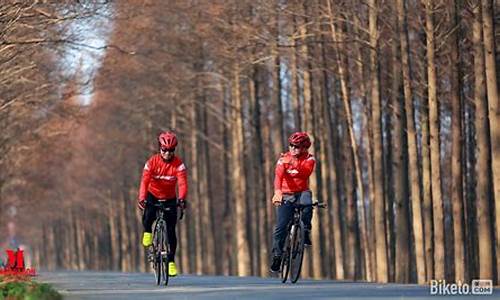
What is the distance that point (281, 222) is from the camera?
19.3 metres

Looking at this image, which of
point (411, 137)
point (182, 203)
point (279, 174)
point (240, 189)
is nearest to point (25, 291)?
point (182, 203)

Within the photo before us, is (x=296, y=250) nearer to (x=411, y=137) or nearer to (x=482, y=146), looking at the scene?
(x=482, y=146)

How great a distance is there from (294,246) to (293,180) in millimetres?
889

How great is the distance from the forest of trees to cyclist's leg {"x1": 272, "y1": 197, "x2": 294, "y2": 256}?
7782 mm

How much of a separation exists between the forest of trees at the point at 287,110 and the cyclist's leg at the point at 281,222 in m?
7.78

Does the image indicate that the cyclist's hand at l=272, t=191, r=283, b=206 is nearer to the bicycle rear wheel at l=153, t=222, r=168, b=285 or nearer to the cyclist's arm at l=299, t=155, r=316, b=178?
the cyclist's arm at l=299, t=155, r=316, b=178

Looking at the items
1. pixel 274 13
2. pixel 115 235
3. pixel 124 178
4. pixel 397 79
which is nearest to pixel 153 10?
pixel 274 13

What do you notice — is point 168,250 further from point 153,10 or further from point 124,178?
point 124,178

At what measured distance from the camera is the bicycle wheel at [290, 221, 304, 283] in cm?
1912

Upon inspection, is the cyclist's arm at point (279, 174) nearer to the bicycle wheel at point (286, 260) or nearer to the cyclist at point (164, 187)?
the bicycle wheel at point (286, 260)

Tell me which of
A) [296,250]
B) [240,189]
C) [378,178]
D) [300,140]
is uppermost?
[240,189]

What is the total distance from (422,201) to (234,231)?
26.9 metres

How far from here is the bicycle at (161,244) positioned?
19656 mm

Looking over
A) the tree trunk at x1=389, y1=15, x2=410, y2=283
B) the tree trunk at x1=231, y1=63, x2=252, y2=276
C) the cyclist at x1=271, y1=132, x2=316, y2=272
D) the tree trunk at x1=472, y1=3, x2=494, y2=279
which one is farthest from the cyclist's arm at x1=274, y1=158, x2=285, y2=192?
the tree trunk at x1=231, y1=63, x2=252, y2=276
